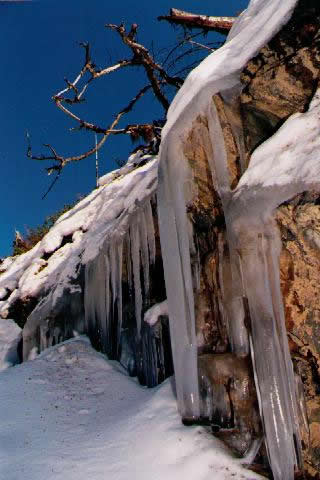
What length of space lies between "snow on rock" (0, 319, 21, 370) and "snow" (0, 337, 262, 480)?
193cm

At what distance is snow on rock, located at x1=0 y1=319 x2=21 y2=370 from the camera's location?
5285 mm

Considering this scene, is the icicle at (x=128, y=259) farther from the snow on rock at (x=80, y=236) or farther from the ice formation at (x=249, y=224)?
the ice formation at (x=249, y=224)

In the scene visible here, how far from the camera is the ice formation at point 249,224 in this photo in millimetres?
1790

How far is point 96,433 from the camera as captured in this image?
2.41m

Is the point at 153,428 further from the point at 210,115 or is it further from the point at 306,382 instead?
the point at 210,115

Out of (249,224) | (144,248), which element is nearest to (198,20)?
A: (144,248)

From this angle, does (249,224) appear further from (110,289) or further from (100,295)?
(100,295)

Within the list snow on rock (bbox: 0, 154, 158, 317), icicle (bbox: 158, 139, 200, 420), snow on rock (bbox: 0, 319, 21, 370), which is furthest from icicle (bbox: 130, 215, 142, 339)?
snow on rock (bbox: 0, 319, 21, 370)

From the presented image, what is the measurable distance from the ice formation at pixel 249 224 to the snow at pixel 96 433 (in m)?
0.23

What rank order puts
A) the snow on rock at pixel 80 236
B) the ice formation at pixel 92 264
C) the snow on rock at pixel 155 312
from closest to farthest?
the snow on rock at pixel 155 312 < the ice formation at pixel 92 264 < the snow on rock at pixel 80 236

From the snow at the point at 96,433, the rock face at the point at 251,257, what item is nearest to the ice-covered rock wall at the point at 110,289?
the snow at the point at 96,433

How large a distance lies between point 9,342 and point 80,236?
1877 mm

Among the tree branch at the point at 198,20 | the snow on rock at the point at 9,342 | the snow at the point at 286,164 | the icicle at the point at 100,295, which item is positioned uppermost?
the tree branch at the point at 198,20

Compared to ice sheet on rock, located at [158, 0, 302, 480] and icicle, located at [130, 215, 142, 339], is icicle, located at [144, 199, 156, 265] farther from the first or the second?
ice sheet on rock, located at [158, 0, 302, 480]
